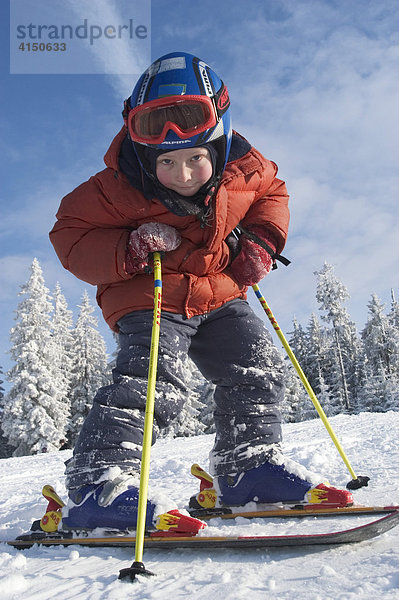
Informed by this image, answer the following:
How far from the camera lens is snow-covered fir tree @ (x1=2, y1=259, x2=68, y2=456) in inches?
1040

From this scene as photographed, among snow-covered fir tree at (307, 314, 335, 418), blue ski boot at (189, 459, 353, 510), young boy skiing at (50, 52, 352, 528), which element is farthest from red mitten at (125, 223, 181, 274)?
snow-covered fir tree at (307, 314, 335, 418)

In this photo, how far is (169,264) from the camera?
110 inches

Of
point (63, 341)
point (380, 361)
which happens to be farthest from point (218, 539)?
point (380, 361)

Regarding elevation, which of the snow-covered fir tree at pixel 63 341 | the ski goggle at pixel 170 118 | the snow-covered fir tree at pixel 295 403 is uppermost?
the snow-covered fir tree at pixel 63 341

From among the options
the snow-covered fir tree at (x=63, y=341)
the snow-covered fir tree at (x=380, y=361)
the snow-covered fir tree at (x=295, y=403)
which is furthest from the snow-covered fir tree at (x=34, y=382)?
the snow-covered fir tree at (x=380, y=361)

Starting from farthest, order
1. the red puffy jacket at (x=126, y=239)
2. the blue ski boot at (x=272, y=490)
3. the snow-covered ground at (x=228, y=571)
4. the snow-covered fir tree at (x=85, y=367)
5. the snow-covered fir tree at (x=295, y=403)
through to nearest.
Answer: the snow-covered fir tree at (x=295, y=403)
the snow-covered fir tree at (x=85, y=367)
the red puffy jacket at (x=126, y=239)
the blue ski boot at (x=272, y=490)
the snow-covered ground at (x=228, y=571)

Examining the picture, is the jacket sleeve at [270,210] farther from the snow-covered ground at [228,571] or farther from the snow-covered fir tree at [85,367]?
the snow-covered fir tree at [85,367]

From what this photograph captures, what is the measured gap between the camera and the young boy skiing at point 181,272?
8.05ft

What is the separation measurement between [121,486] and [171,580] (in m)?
0.73

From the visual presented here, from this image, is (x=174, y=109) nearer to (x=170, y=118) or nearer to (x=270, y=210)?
(x=170, y=118)

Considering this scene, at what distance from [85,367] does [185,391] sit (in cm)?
3333

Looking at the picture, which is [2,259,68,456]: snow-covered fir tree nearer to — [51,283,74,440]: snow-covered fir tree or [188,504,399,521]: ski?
[51,283,74,440]: snow-covered fir tree

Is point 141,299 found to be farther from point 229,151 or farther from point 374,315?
point 374,315

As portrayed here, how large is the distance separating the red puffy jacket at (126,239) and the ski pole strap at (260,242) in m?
0.12
